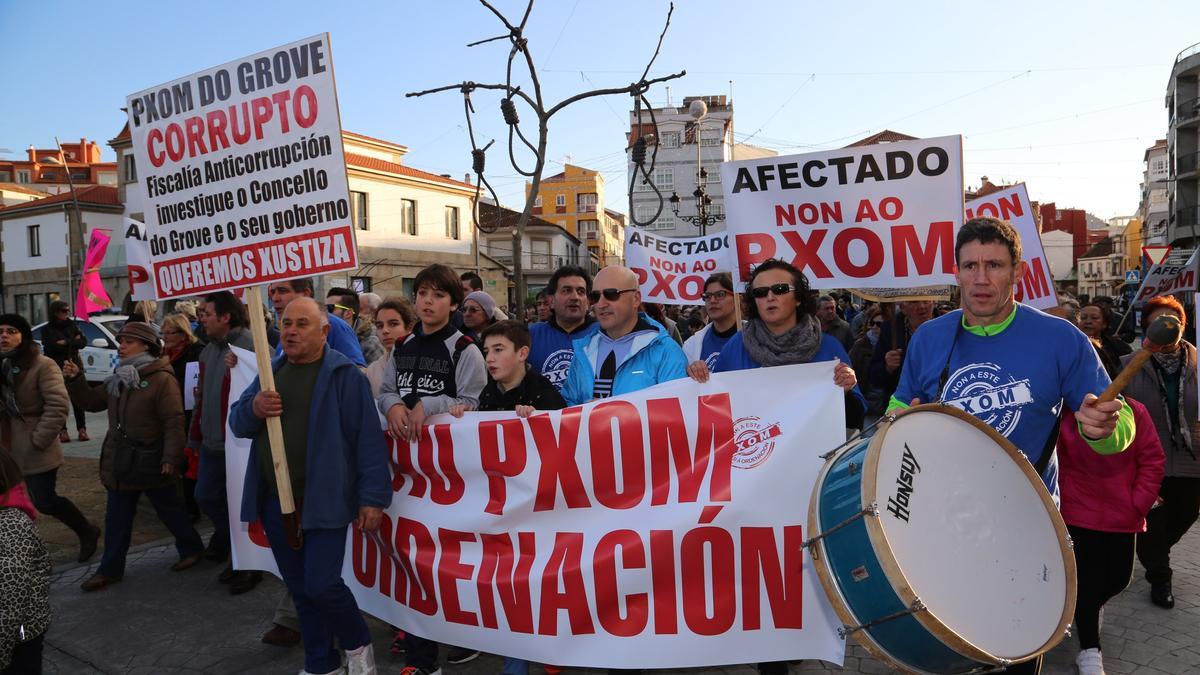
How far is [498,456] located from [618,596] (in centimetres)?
87

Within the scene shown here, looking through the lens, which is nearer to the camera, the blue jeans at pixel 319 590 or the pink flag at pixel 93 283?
the blue jeans at pixel 319 590

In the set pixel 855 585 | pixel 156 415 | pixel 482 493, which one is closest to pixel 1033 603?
pixel 855 585

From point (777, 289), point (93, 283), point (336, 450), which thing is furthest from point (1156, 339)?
point (93, 283)

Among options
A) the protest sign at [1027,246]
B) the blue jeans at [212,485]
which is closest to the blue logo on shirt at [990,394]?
the protest sign at [1027,246]

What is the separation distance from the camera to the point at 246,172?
3961mm

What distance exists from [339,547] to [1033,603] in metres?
2.81

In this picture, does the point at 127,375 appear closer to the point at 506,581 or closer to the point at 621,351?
the point at 506,581

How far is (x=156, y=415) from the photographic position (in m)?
5.61

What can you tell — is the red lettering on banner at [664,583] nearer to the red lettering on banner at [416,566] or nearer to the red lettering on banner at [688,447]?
the red lettering on banner at [688,447]

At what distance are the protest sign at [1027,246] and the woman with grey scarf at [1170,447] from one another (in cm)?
92

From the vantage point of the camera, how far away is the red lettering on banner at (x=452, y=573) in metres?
3.79

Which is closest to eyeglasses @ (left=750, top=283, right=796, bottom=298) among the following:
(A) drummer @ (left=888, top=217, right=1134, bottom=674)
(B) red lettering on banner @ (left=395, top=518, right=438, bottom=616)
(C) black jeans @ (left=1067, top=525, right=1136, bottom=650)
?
(A) drummer @ (left=888, top=217, right=1134, bottom=674)

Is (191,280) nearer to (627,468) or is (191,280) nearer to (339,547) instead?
(339,547)

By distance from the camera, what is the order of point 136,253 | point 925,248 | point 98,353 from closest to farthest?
point 925,248 < point 136,253 < point 98,353
